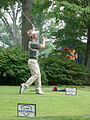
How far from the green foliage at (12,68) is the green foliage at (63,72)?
1.42m

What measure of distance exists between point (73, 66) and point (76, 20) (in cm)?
341

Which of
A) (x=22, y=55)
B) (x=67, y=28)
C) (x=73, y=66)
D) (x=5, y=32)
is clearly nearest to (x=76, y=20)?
(x=67, y=28)

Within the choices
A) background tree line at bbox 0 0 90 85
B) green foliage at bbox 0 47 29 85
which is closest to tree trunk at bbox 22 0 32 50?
background tree line at bbox 0 0 90 85

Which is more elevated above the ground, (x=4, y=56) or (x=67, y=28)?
(x=67, y=28)

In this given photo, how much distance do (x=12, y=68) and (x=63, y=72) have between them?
132 inches

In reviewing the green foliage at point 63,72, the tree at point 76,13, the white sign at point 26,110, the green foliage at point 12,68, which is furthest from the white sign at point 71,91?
the tree at point 76,13

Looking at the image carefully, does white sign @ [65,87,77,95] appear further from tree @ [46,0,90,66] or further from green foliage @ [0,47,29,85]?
tree @ [46,0,90,66]

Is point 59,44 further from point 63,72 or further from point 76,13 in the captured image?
point 63,72

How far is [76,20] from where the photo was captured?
25.9 metres

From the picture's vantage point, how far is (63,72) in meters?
23.3

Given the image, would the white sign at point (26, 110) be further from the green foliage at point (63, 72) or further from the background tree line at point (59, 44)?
the green foliage at point (63, 72)

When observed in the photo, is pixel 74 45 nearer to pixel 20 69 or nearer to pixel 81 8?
pixel 81 8

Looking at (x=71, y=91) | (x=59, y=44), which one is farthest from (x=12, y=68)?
(x=71, y=91)

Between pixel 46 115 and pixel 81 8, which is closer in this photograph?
pixel 46 115
